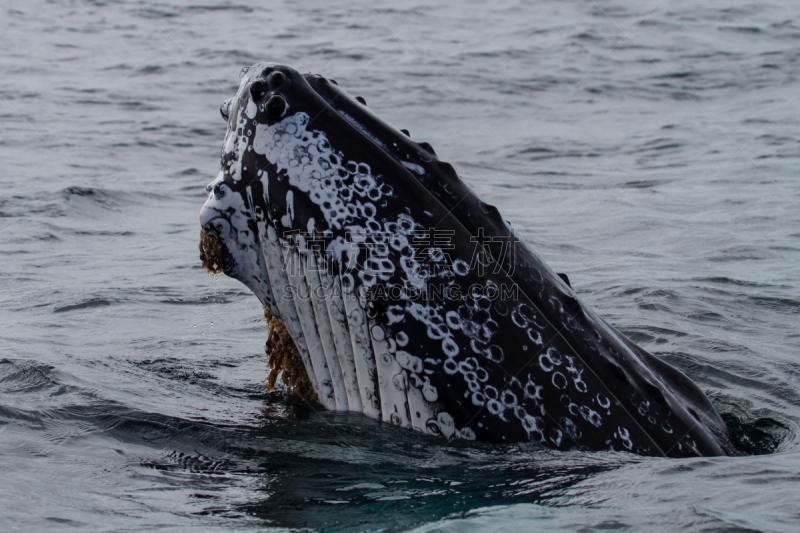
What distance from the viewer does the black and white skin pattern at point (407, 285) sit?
390 centimetres

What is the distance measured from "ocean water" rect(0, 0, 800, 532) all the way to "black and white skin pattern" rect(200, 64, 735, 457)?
0.19 m

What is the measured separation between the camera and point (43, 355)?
5.92m

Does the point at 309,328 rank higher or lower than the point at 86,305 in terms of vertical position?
higher

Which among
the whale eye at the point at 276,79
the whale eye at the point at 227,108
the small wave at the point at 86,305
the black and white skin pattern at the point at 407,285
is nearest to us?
the black and white skin pattern at the point at 407,285

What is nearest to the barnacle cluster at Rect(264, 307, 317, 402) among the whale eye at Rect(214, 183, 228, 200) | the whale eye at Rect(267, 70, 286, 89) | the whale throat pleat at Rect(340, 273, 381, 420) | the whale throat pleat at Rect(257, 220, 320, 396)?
the whale throat pleat at Rect(257, 220, 320, 396)

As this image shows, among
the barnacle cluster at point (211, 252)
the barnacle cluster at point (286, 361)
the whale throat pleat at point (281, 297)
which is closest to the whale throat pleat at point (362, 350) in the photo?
the whale throat pleat at point (281, 297)

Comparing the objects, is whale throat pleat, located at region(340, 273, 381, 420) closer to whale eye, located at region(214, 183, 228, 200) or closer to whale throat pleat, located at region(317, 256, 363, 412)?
whale throat pleat, located at region(317, 256, 363, 412)

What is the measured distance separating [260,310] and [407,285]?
169 inches

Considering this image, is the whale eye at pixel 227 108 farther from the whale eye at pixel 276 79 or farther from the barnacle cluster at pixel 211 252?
the barnacle cluster at pixel 211 252

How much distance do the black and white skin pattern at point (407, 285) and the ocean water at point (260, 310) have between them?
19cm

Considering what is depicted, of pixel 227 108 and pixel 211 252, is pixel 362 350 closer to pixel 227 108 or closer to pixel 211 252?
pixel 211 252

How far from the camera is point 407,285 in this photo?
3912 millimetres

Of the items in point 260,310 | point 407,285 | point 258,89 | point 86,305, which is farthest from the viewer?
point 260,310

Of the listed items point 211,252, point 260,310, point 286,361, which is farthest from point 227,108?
point 260,310
